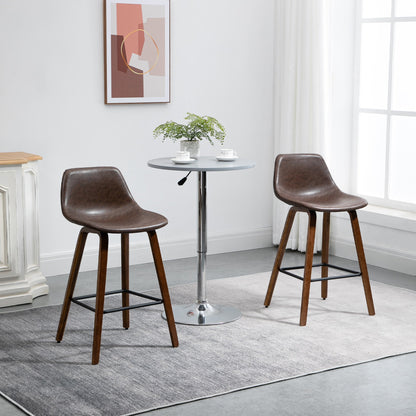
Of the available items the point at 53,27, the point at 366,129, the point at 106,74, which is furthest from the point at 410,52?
the point at 53,27

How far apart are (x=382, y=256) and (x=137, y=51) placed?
229cm

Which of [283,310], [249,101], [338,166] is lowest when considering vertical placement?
[283,310]

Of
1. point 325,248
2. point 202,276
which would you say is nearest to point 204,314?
point 202,276

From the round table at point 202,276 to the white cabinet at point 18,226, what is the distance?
848 mm

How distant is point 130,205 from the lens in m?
4.12

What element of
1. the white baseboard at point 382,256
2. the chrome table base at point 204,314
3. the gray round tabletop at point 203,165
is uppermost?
the gray round tabletop at point 203,165

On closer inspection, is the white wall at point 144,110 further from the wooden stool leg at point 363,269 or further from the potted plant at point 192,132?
the wooden stool leg at point 363,269

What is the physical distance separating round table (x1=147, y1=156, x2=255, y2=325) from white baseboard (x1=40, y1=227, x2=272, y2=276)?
1153mm

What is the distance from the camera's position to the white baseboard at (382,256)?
549cm

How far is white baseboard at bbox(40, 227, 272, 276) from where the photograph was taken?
17.7ft

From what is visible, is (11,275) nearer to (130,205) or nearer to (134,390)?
(130,205)

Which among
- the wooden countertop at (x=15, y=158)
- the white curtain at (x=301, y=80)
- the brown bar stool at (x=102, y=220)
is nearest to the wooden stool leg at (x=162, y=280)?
the brown bar stool at (x=102, y=220)

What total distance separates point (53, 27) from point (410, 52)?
8.26 feet

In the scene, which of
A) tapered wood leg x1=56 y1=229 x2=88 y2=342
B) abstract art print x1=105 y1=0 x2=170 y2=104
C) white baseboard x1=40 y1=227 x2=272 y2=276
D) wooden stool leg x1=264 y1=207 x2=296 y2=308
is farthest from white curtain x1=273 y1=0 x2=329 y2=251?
tapered wood leg x1=56 y1=229 x2=88 y2=342
